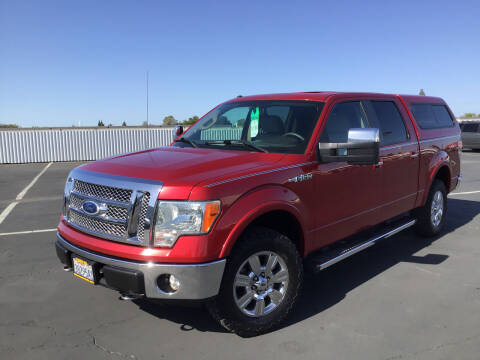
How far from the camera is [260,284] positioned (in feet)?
10.9

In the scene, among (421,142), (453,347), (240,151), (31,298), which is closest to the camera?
(453,347)

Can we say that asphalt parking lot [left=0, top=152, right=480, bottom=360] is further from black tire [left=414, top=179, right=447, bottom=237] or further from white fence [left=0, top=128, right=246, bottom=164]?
white fence [left=0, top=128, right=246, bottom=164]

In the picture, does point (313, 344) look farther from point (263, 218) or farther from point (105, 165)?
point (105, 165)

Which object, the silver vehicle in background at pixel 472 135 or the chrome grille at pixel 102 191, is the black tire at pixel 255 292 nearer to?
the chrome grille at pixel 102 191

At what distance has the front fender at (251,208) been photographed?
9.74 feet

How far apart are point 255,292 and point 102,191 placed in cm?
143

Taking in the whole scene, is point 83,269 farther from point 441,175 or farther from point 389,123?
point 441,175

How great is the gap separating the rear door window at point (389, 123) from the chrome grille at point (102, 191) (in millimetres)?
2950

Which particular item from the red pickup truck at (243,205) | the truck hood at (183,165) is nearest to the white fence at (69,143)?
the red pickup truck at (243,205)

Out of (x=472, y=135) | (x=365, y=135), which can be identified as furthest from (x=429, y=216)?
(x=472, y=135)

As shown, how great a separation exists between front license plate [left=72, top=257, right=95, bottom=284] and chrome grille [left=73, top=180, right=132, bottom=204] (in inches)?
20.5

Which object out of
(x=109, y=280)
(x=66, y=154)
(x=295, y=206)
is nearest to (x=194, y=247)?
(x=109, y=280)

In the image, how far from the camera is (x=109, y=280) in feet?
9.90

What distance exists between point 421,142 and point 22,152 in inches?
848
